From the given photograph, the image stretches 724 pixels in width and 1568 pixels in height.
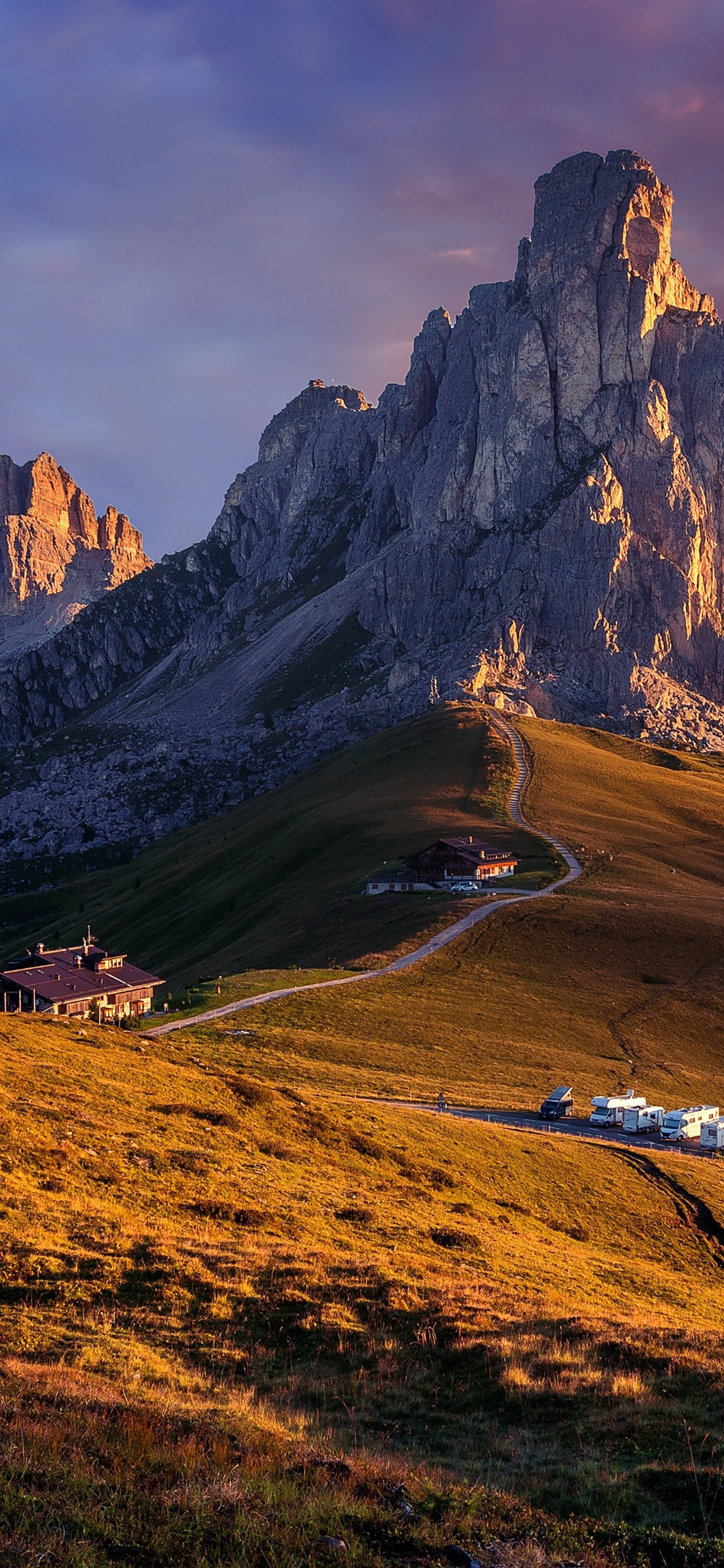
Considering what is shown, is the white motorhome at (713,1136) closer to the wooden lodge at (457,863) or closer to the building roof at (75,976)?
the building roof at (75,976)

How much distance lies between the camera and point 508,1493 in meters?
13.5

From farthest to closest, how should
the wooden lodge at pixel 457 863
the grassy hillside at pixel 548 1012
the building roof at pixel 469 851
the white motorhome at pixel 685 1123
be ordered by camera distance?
1. the building roof at pixel 469 851
2. the wooden lodge at pixel 457 863
3. the grassy hillside at pixel 548 1012
4. the white motorhome at pixel 685 1123

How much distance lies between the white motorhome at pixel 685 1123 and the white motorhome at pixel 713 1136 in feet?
2.12

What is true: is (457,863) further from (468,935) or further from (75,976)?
(75,976)

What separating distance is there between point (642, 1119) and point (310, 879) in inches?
3137

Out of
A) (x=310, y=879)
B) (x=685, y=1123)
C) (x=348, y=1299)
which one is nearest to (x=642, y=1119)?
(x=685, y=1123)

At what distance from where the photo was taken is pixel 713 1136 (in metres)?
57.1

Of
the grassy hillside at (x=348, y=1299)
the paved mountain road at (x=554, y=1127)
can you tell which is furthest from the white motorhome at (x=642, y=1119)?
the grassy hillside at (x=348, y=1299)

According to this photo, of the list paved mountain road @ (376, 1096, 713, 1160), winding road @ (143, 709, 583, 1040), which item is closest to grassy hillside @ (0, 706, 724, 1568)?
paved mountain road @ (376, 1096, 713, 1160)

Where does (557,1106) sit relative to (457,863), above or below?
below

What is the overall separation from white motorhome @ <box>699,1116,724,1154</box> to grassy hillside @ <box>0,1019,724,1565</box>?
615 inches

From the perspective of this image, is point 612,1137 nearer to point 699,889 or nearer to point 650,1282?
point 650,1282

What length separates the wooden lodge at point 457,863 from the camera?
11669 centimetres

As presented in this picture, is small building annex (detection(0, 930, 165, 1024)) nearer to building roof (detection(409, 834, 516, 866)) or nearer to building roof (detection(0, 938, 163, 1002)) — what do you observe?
building roof (detection(0, 938, 163, 1002))
